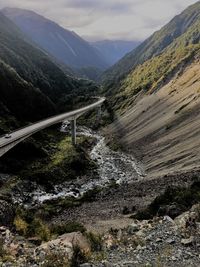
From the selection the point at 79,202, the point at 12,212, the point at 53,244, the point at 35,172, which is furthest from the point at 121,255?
the point at 35,172

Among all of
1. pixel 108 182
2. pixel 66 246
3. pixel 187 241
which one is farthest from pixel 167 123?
pixel 66 246

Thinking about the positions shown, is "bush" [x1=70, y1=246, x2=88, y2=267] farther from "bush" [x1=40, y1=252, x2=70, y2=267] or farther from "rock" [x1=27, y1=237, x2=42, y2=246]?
"rock" [x1=27, y1=237, x2=42, y2=246]

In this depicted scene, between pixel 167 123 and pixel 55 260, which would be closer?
pixel 55 260

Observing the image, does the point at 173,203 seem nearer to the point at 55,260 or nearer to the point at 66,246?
the point at 66,246

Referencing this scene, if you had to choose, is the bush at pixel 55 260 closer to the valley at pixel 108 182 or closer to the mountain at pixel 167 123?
the valley at pixel 108 182

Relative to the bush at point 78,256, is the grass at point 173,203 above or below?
above

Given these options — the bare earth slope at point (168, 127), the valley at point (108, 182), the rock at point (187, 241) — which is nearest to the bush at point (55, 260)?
the valley at point (108, 182)
